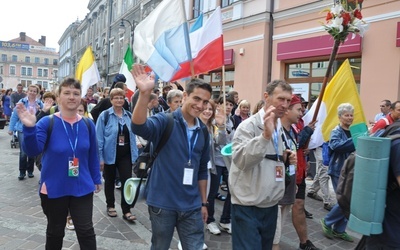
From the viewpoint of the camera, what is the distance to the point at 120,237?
455cm

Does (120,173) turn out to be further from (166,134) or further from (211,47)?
(166,134)

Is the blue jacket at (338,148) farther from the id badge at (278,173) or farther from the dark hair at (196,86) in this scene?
the dark hair at (196,86)

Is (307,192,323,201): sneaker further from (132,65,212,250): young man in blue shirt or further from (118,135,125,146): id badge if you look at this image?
(132,65,212,250): young man in blue shirt

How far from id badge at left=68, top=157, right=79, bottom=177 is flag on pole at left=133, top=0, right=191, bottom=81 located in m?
2.31

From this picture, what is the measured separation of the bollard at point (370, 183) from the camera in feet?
6.96

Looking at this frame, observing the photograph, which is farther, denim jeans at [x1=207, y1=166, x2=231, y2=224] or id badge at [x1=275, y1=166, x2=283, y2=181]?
denim jeans at [x1=207, y1=166, x2=231, y2=224]

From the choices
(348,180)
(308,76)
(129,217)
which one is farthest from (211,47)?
(308,76)

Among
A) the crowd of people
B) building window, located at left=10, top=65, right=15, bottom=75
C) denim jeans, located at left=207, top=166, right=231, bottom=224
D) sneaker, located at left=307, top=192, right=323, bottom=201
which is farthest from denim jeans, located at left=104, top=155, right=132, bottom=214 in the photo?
building window, located at left=10, top=65, right=15, bottom=75

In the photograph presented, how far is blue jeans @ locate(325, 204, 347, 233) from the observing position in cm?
477

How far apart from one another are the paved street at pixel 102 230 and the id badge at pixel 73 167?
146cm

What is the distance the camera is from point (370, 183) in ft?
6.98

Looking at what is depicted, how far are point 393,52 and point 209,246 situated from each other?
23.5 feet

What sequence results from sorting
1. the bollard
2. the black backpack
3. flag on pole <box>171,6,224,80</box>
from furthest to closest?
1. flag on pole <box>171,6,224,80</box>
2. the black backpack
3. the bollard

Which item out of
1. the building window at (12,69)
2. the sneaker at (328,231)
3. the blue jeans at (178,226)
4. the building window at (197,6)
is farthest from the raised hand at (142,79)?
the building window at (12,69)
